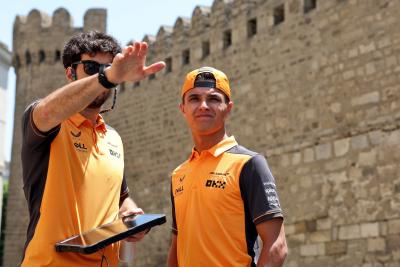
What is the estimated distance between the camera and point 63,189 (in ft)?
9.10

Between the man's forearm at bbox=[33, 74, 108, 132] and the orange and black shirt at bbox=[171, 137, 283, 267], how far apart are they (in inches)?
24.5

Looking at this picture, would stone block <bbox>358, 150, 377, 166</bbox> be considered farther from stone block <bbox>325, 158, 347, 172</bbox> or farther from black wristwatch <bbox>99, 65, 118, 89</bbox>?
black wristwatch <bbox>99, 65, 118, 89</bbox>

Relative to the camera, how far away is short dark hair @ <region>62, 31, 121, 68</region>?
9.80ft

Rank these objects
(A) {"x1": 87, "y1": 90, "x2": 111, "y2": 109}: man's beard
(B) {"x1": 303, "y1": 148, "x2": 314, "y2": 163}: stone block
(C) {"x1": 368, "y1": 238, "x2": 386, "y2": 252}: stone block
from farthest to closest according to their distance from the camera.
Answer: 1. (B) {"x1": 303, "y1": 148, "x2": 314, "y2": 163}: stone block
2. (C) {"x1": 368, "y1": 238, "x2": 386, "y2": 252}: stone block
3. (A) {"x1": 87, "y1": 90, "x2": 111, "y2": 109}: man's beard

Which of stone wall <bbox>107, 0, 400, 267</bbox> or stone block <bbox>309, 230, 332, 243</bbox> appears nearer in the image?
stone wall <bbox>107, 0, 400, 267</bbox>

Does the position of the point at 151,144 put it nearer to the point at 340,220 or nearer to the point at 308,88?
the point at 308,88

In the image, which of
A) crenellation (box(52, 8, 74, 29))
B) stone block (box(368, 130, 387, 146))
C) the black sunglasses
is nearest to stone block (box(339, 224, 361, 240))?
stone block (box(368, 130, 387, 146))

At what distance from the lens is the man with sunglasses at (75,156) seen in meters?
2.55

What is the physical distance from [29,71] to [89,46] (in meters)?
14.3

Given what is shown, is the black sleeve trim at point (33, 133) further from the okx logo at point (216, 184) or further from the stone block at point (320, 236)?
the stone block at point (320, 236)

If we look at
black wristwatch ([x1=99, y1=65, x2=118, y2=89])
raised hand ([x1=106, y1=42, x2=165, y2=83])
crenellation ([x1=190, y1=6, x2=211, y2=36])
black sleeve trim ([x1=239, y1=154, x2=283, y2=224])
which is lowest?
black sleeve trim ([x1=239, y1=154, x2=283, y2=224])

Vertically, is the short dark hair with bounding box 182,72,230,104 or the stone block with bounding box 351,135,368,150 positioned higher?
the stone block with bounding box 351,135,368,150

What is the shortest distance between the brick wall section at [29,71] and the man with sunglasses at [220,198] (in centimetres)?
1367

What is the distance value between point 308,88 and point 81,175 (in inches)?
255
